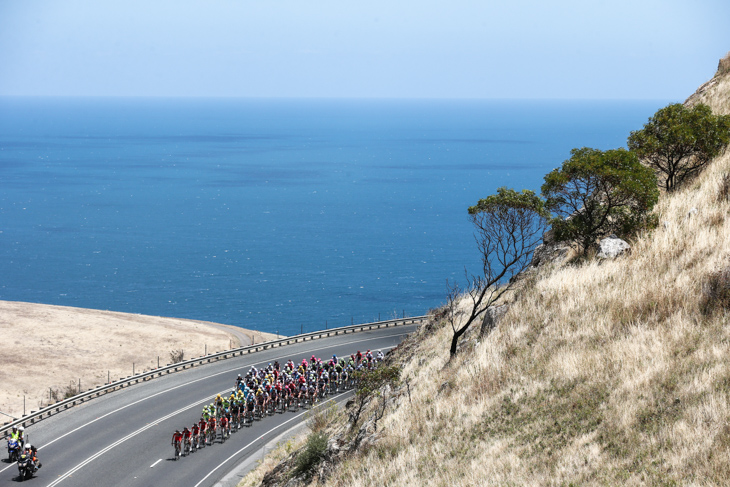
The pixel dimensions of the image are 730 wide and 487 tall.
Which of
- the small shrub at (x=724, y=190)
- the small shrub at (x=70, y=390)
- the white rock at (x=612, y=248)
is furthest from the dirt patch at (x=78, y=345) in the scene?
the small shrub at (x=724, y=190)

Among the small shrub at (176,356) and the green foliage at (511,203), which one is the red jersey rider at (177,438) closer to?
the green foliage at (511,203)

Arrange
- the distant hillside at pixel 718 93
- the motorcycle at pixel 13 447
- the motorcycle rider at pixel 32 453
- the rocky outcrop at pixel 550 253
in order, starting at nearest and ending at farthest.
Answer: the rocky outcrop at pixel 550 253, the motorcycle rider at pixel 32 453, the motorcycle at pixel 13 447, the distant hillside at pixel 718 93

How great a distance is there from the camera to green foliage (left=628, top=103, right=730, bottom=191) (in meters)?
27.9

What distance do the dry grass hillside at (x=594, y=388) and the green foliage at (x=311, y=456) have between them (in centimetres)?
155

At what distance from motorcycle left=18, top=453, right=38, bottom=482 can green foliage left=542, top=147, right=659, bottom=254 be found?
24.5m

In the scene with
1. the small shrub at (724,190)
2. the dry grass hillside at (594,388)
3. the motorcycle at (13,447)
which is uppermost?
the small shrub at (724,190)

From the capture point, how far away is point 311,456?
2039 centimetres

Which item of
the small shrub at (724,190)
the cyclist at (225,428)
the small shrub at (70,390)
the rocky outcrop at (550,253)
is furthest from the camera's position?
the small shrub at (70,390)

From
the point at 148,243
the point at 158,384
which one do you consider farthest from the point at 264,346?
the point at 148,243

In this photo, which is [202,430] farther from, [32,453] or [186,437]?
[32,453]

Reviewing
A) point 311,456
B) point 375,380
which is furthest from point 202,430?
point 311,456

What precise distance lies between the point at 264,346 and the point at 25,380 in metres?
16.4

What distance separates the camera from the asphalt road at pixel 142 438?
29938 millimetres

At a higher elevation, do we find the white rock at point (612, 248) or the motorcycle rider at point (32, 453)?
the white rock at point (612, 248)
